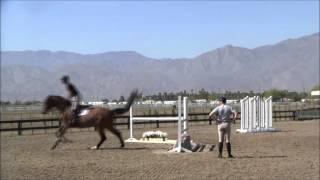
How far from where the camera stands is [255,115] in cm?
2920

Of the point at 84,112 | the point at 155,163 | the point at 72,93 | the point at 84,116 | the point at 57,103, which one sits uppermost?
the point at 72,93

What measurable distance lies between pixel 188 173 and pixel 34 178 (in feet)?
10.9

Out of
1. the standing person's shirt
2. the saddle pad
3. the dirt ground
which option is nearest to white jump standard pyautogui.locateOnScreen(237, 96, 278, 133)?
the dirt ground

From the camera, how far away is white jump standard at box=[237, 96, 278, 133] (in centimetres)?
2806

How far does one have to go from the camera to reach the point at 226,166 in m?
14.7

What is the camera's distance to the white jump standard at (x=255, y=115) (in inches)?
1105

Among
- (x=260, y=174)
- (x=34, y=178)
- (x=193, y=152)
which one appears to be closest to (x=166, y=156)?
(x=193, y=152)

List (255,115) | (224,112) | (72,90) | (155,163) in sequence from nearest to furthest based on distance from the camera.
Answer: (72,90) → (155,163) → (224,112) → (255,115)

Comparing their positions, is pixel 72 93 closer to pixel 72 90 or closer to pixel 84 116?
pixel 72 90

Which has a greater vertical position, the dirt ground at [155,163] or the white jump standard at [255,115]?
the white jump standard at [255,115]

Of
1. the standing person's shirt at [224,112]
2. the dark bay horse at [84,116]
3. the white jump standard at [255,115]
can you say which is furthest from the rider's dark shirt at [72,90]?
the white jump standard at [255,115]

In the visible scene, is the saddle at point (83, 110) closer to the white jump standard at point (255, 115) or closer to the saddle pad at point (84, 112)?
the saddle pad at point (84, 112)

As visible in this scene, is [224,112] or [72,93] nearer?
[72,93]

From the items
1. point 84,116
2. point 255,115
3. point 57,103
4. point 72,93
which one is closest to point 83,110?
point 84,116
